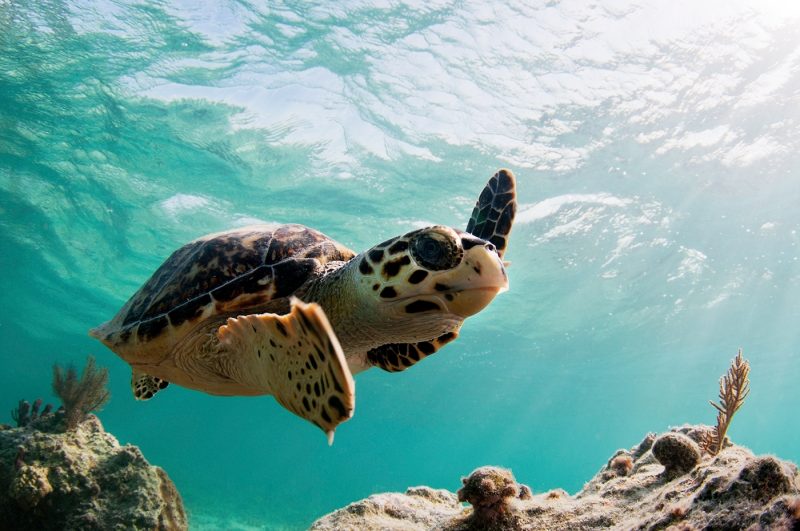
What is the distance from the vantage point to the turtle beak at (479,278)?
215cm

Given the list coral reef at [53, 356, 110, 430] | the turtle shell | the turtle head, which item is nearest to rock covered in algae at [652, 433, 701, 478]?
the turtle head

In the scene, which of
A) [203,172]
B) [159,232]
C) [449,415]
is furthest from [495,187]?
[449,415]

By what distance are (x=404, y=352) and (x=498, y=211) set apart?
133cm

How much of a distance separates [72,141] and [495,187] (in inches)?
567

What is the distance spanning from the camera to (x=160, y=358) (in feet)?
11.3

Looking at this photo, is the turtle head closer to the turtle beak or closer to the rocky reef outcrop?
the turtle beak

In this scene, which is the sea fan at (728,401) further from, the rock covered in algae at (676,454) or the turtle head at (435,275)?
the turtle head at (435,275)

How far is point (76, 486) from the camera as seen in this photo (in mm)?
4836

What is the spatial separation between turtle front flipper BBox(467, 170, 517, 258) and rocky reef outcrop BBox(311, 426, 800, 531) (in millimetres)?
1715

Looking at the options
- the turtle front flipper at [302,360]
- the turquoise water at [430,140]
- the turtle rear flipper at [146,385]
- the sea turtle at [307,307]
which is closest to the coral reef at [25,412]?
the turtle rear flipper at [146,385]

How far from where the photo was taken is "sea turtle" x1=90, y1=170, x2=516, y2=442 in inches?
76.0

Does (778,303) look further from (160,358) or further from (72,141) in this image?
(72,141)

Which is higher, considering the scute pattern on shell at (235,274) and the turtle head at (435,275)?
the scute pattern on shell at (235,274)

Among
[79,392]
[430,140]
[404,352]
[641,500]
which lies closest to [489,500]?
[641,500]
